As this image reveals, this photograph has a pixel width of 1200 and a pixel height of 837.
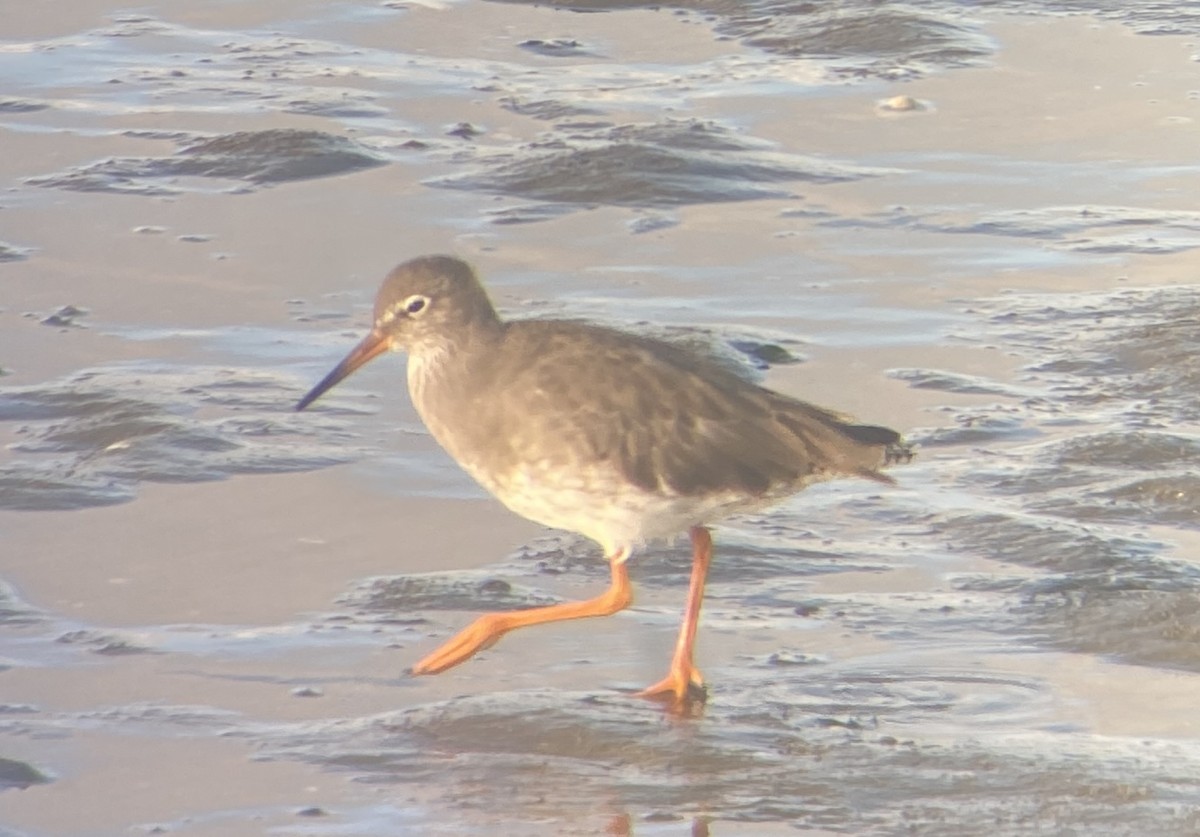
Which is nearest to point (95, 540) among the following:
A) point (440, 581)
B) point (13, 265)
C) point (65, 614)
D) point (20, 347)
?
point (65, 614)

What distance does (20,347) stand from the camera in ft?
28.7

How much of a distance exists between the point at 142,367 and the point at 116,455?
→ 834mm

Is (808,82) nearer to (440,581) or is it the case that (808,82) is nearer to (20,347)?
(20,347)

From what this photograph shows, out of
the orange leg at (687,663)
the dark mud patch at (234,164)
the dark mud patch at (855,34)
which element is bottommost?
the orange leg at (687,663)

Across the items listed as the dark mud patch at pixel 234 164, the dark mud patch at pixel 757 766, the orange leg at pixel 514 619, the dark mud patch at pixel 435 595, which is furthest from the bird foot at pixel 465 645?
the dark mud patch at pixel 234 164

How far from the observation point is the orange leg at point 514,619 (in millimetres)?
6266

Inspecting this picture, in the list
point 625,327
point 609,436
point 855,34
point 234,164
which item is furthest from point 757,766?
point 855,34

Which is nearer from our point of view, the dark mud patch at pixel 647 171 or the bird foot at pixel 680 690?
the bird foot at pixel 680 690

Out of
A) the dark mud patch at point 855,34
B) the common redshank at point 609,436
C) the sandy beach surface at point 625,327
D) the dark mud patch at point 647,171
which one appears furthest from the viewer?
the dark mud patch at point 855,34

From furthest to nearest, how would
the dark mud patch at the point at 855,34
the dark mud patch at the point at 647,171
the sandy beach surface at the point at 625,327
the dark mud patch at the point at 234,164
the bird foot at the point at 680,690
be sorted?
the dark mud patch at the point at 855,34, the dark mud patch at the point at 234,164, the dark mud patch at the point at 647,171, the bird foot at the point at 680,690, the sandy beach surface at the point at 625,327

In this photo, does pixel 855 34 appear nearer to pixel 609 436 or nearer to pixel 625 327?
pixel 625 327

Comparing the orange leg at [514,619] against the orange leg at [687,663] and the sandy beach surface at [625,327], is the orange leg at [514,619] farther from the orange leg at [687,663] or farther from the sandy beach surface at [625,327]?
the orange leg at [687,663]

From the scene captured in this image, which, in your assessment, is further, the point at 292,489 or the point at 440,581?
the point at 292,489

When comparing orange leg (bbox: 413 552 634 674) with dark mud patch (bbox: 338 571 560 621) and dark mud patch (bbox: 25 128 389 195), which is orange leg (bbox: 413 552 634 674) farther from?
dark mud patch (bbox: 25 128 389 195)
